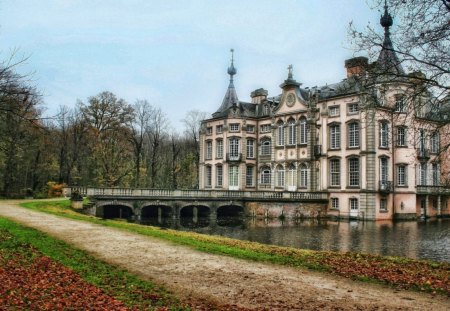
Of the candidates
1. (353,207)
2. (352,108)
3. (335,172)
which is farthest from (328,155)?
(353,207)

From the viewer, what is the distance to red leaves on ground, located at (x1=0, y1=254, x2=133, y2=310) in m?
6.93

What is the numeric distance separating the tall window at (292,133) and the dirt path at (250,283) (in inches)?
1276

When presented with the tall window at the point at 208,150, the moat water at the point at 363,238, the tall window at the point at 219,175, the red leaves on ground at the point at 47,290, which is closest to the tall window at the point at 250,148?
the tall window at the point at 219,175

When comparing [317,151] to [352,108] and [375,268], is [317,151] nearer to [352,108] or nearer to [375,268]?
[352,108]

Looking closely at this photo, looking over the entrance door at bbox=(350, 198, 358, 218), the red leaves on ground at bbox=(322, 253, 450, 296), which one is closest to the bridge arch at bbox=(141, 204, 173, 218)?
the entrance door at bbox=(350, 198, 358, 218)

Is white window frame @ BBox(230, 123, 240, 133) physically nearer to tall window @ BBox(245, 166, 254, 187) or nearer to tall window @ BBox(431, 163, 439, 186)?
tall window @ BBox(245, 166, 254, 187)

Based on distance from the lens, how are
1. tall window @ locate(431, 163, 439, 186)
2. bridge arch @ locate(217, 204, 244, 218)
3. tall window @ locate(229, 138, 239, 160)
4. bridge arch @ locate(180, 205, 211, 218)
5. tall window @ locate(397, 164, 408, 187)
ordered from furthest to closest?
1. tall window @ locate(229, 138, 239, 160)
2. bridge arch @ locate(217, 204, 244, 218)
3. bridge arch @ locate(180, 205, 211, 218)
4. tall window @ locate(431, 163, 439, 186)
5. tall window @ locate(397, 164, 408, 187)

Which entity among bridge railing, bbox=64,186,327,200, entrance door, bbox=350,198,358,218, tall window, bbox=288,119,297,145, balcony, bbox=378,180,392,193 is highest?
tall window, bbox=288,119,297,145

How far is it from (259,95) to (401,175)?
19678 millimetres

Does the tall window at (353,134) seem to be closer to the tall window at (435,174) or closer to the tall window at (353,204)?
the tall window at (353,204)

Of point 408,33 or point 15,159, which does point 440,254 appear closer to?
point 408,33

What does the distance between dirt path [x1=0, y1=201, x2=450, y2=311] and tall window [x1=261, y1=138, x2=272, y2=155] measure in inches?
1389

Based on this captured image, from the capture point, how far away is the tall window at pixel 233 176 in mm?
48825

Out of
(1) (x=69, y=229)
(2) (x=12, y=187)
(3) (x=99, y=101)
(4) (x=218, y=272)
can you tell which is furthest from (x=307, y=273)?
(3) (x=99, y=101)
